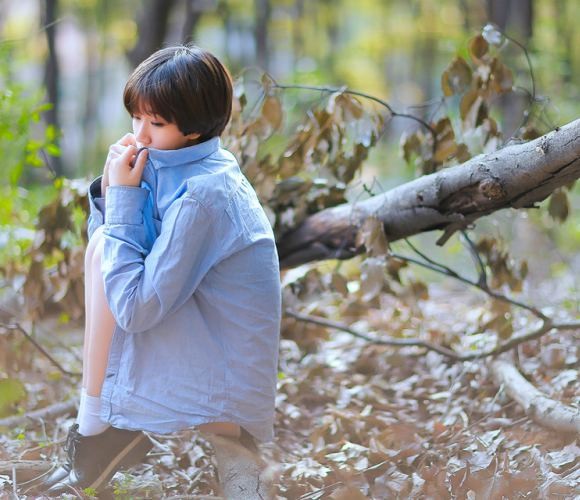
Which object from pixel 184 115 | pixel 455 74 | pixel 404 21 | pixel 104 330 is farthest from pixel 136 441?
pixel 404 21

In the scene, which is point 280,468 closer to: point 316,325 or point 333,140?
point 316,325

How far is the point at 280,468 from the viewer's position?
8.01ft

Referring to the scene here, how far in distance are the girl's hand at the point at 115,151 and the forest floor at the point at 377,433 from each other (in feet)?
2.79

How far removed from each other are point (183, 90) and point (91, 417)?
925 millimetres

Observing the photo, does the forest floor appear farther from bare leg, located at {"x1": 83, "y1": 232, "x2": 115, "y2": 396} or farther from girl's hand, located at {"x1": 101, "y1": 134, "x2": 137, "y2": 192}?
girl's hand, located at {"x1": 101, "y1": 134, "x2": 137, "y2": 192}

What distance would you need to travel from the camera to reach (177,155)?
2131 millimetres

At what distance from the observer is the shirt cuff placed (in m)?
2.08

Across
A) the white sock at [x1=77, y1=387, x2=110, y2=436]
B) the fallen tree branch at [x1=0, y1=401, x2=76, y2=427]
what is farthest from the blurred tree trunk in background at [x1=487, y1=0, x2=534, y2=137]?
the white sock at [x1=77, y1=387, x2=110, y2=436]

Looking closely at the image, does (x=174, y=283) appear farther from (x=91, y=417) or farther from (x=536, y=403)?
(x=536, y=403)

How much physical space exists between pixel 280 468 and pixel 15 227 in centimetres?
227

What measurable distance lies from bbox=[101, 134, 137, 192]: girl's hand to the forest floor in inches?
33.4

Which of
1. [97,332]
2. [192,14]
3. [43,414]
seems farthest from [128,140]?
[192,14]

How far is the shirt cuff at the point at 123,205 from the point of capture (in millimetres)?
2084

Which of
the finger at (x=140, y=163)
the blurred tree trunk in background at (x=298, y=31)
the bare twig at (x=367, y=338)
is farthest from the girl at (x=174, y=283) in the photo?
the blurred tree trunk in background at (x=298, y=31)
